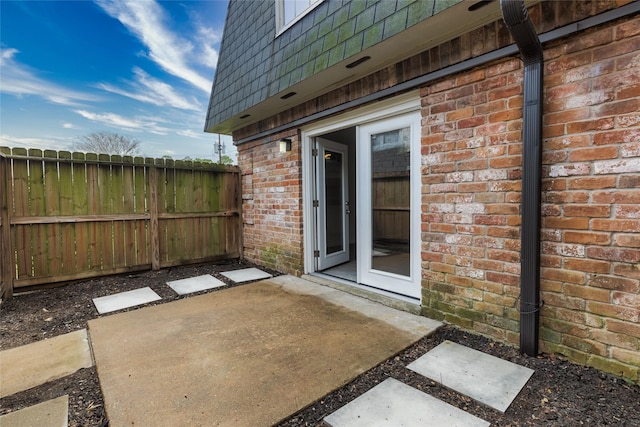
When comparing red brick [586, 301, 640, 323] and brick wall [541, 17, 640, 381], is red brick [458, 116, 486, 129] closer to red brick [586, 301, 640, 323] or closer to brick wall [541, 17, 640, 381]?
brick wall [541, 17, 640, 381]

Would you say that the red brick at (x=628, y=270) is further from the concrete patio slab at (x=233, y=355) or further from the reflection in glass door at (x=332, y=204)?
the reflection in glass door at (x=332, y=204)

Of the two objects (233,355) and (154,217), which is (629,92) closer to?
(233,355)

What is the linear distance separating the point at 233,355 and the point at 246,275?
2.38 meters

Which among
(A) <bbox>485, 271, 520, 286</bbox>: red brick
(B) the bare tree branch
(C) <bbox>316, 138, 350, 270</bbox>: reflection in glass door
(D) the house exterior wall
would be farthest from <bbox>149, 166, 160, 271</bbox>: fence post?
(B) the bare tree branch

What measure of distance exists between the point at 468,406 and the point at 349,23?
3.15 metres

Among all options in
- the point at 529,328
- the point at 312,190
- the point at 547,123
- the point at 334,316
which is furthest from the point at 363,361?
the point at 312,190

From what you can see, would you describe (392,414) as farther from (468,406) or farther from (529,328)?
(529,328)

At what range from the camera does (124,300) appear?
3.35 meters

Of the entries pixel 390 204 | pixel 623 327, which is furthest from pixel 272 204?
pixel 623 327

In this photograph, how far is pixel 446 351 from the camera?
2113 mm

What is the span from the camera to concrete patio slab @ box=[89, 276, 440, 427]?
153 centimetres

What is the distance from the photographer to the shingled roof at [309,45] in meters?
2.25

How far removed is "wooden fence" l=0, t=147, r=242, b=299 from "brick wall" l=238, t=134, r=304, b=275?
0.35 metres

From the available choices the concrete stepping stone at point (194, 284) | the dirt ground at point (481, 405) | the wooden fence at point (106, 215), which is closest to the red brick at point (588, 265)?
the dirt ground at point (481, 405)
